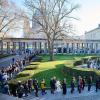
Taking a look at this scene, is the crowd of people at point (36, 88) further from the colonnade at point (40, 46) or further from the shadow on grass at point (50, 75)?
the colonnade at point (40, 46)

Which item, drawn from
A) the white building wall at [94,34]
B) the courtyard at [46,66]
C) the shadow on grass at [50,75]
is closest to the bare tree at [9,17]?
the courtyard at [46,66]

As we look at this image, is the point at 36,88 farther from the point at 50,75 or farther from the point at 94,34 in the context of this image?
the point at 94,34

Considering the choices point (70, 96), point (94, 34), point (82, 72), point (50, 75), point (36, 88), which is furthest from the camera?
point (94, 34)

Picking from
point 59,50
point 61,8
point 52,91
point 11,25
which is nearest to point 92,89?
point 52,91

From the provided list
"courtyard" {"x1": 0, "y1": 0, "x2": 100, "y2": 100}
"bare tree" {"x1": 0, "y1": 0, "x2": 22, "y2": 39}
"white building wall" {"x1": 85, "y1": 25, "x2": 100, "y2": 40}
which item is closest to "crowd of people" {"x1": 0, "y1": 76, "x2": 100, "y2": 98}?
"courtyard" {"x1": 0, "y1": 0, "x2": 100, "y2": 100}

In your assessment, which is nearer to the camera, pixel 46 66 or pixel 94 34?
pixel 46 66

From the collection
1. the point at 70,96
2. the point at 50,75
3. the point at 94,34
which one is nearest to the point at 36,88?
the point at 70,96

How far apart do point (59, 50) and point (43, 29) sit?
1317 inches

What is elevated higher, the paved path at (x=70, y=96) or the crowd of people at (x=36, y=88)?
the crowd of people at (x=36, y=88)

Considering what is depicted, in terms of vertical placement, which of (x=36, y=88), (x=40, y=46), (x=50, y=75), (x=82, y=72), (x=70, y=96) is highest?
(x=40, y=46)

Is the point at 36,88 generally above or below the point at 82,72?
below

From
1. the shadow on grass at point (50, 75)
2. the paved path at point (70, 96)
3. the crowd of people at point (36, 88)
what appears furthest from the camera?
the shadow on grass at point (50, 75)

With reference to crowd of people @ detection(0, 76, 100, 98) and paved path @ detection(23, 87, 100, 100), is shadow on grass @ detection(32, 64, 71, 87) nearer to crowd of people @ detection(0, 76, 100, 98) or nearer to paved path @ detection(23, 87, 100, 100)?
crowd of people @ detection(0, 76, 100, 98)

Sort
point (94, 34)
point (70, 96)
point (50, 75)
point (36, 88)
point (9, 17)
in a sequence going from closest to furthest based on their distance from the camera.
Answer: point (70, 96) → point (36, 88) → point (50, 75) → point (9, 17) → point (94, 34)
